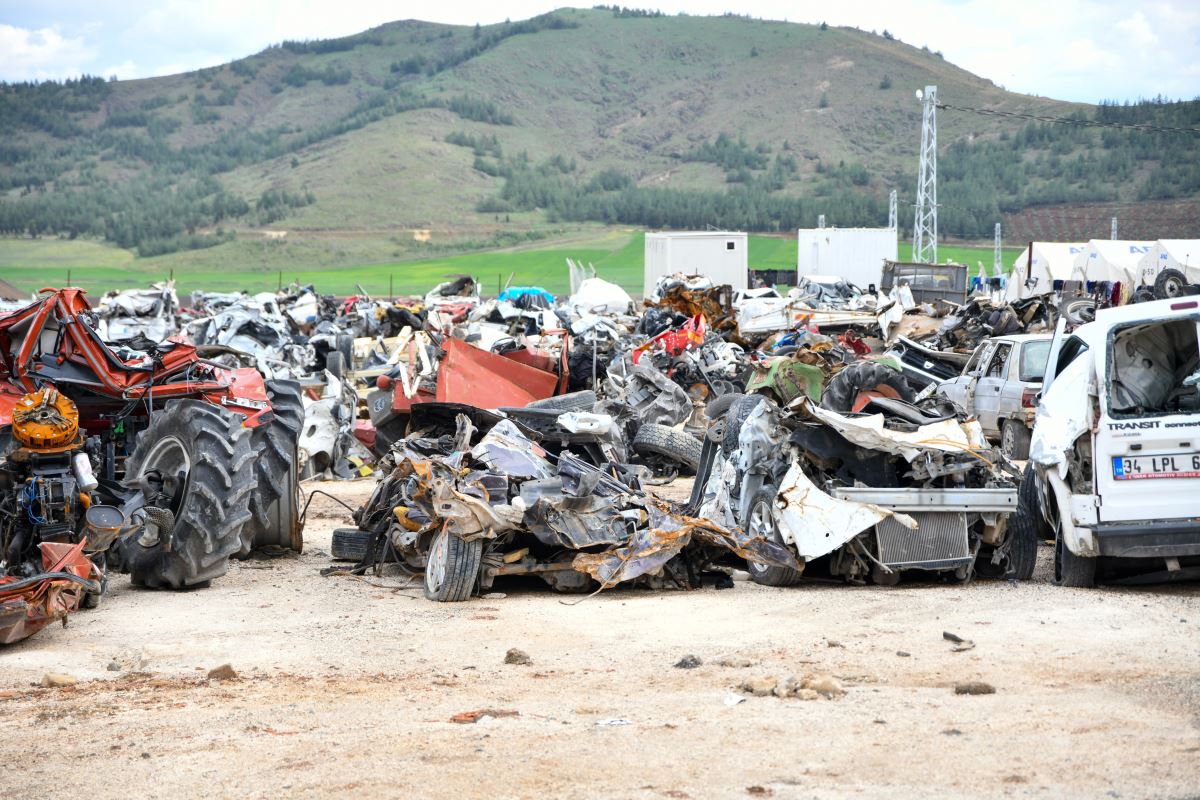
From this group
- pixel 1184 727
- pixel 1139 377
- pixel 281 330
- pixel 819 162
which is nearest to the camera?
pixel 1184 727

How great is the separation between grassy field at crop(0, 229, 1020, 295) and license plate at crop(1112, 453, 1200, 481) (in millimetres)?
62905

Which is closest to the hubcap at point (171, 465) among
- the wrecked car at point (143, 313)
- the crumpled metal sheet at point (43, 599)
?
the crumpled metal sheet at point (43, 599)

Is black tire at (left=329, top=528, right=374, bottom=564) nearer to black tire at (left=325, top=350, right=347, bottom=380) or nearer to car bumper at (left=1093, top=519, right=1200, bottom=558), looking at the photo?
car bumper at (left=1093, top=519, right=1200, bottom=558)

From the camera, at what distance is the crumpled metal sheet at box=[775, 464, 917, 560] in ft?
29.3

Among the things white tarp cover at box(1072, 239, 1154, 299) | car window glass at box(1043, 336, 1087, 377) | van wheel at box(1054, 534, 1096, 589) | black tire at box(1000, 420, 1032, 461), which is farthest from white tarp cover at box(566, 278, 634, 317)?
van wheel at box(1054, 534, 1096, 589)

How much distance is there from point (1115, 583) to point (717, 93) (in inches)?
7598

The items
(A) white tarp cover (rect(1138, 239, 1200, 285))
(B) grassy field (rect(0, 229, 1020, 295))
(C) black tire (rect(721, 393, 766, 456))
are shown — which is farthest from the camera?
(B) grassy field (rect(0, 229, 1020, 295))

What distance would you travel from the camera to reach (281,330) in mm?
28000

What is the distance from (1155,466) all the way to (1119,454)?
0.71ft

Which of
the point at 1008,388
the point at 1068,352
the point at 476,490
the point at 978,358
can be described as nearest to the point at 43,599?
the point at 476,490

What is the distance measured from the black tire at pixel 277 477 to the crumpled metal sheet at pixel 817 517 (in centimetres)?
375

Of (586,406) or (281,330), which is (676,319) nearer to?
(281,330)

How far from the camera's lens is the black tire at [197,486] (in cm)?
917

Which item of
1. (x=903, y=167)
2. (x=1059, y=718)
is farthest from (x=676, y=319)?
(x=903, y=167)
